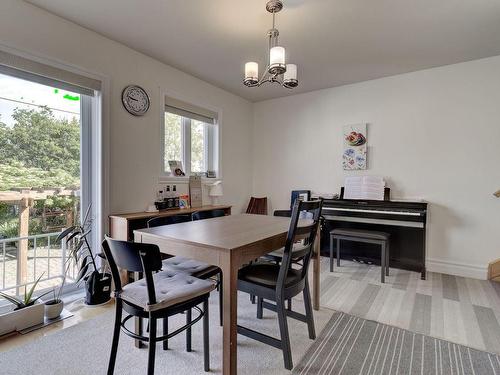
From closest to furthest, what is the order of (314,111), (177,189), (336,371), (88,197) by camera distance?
(336,371)
(88,197)
(177,189)
(314,111)

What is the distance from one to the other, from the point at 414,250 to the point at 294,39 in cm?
292

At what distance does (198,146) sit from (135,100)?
119 centimetres

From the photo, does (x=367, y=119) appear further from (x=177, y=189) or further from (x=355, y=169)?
(x=177, y=189)

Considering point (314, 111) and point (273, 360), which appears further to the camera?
point (314, 111)

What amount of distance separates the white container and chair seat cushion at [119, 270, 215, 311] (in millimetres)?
1173

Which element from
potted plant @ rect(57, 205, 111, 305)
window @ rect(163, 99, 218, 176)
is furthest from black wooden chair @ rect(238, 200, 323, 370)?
window @ rect(163, 99, 218, 176)

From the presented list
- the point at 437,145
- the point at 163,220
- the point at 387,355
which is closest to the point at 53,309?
the point at 163,220

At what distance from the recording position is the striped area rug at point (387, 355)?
161 centimetres

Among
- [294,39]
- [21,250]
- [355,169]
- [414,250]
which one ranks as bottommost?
[414,250]

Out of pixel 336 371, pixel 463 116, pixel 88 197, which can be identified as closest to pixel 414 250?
pixel 463 116

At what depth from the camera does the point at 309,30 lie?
255 centimetres

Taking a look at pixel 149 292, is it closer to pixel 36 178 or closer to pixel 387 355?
pixel 387 355

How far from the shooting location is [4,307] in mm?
2180

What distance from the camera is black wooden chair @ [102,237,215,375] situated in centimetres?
125
